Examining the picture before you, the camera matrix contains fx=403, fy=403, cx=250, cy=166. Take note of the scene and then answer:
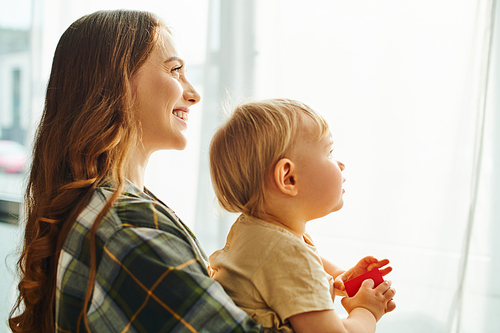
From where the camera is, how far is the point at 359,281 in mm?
884

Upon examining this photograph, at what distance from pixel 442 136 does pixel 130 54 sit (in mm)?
1120

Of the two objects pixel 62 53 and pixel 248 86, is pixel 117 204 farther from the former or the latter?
pixel 248 86

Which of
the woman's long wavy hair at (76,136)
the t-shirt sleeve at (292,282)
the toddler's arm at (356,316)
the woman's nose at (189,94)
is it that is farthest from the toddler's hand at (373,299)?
the woman's nose at (189,94)

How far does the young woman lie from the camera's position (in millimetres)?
707

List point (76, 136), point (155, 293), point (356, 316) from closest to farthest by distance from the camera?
1. point (155, 293)
2. point (356, 316)
3. point (76, 136)

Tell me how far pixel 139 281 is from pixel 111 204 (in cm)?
16

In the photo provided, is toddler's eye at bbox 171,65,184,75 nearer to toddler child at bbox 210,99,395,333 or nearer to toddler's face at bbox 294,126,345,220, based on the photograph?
toddler child at bbox 210,99,395,333

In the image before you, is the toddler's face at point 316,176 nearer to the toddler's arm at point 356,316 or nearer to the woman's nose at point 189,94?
the toddler's arm at point 356,316

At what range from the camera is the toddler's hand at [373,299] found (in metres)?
0.82

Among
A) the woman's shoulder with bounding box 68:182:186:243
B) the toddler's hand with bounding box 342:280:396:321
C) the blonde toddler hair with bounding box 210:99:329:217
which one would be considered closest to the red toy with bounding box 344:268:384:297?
the toddler's hand with bounding box 342:280:396:321

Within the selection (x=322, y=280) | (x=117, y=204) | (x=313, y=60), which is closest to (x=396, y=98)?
(x=313, y=60)

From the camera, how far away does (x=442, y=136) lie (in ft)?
4.83

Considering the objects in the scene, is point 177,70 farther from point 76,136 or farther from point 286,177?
point 286,177

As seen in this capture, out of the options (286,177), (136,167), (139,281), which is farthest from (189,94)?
(139,281)
